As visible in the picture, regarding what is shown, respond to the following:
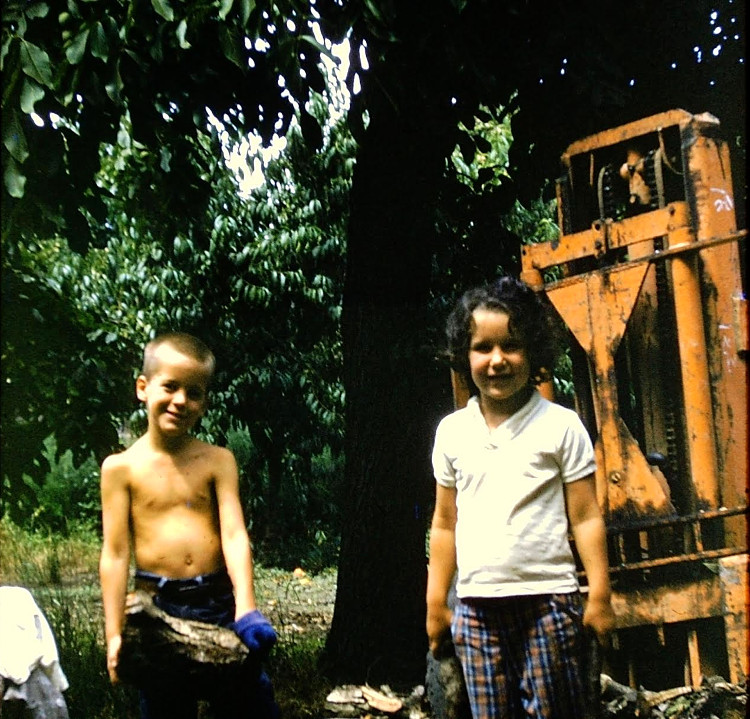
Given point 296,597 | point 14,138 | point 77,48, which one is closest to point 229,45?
point 77,48

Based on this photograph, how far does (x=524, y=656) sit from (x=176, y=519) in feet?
2.93

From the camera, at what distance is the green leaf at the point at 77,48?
2.64 meters

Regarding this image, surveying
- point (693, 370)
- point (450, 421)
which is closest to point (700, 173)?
point (693, 370)

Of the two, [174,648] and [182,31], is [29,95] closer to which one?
[182,31]

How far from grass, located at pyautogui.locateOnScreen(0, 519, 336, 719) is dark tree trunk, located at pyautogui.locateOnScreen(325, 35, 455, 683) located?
0.48 feet

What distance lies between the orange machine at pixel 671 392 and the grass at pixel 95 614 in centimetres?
111

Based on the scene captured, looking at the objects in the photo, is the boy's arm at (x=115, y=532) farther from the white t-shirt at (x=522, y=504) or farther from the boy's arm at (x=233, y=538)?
the white t-shirt at (x=522, y=504)

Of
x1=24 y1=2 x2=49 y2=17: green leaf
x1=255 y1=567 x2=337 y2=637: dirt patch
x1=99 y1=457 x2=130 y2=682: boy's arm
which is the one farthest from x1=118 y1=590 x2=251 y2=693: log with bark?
x1=24 y1=2 x2=49 y2=17: green leaf

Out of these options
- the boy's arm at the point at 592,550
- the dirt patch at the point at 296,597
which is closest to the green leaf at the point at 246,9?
the boy's arm at the point at 592,550

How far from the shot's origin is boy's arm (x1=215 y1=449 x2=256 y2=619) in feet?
7.09

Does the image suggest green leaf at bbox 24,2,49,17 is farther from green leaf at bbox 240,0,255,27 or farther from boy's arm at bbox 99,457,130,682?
boy's arm at bbox 99,457,130,682

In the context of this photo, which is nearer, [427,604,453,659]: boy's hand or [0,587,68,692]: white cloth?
[427,604,453,659]: boy's hand

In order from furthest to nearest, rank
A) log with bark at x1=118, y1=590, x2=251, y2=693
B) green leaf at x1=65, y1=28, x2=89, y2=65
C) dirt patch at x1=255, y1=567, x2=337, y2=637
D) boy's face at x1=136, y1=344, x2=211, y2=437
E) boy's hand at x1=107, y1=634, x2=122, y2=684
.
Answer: dirt patch at x1=255, y1=567, x2=337, y2=637 → green leaf at x1=65, y1=28, x2=89, y2=65 → boy's face at x1=136, y1=344, x2=211, y2=437 → boy's hand at x1=107, y1=634, x2=122, y2=684 → log with bark at x1=118, y1=590, x2=251, y2=693

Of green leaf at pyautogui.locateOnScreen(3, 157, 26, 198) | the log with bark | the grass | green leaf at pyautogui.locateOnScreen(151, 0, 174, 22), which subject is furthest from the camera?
the grass
